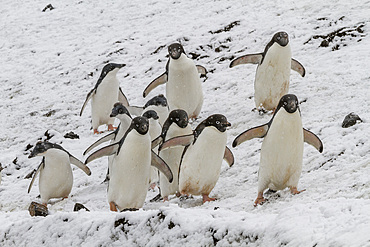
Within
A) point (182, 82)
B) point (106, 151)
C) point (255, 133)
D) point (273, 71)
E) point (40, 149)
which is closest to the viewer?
point (255, 133)

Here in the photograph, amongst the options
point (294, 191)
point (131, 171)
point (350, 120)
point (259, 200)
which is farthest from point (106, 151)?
point (350, 120)

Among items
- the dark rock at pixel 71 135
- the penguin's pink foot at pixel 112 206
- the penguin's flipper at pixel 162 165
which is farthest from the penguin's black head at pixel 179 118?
the dark rock at pixel 71 135

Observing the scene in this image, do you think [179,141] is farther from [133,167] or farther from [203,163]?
[133,167]

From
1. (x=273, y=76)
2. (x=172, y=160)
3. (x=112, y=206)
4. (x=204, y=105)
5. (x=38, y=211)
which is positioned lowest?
(x=204, y=105)

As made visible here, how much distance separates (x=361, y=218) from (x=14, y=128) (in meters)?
8.71

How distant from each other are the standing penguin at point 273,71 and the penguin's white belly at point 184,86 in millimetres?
916

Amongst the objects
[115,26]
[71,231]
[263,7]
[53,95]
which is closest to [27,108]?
[53,95]

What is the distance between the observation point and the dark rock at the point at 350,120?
20.2 ft

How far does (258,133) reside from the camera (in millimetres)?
5359

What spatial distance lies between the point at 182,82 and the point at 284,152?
3.39m

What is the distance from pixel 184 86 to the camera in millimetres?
8297

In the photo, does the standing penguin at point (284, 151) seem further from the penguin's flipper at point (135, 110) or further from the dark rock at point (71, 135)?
the dark rock at point (71, 135)

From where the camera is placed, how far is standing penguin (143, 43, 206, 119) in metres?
8.23

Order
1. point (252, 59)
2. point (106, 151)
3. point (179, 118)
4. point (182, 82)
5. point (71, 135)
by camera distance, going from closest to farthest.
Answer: point (106, 151) < point (179, 118) < point (252, 59) < point (182, 82) < point (71, 135)
